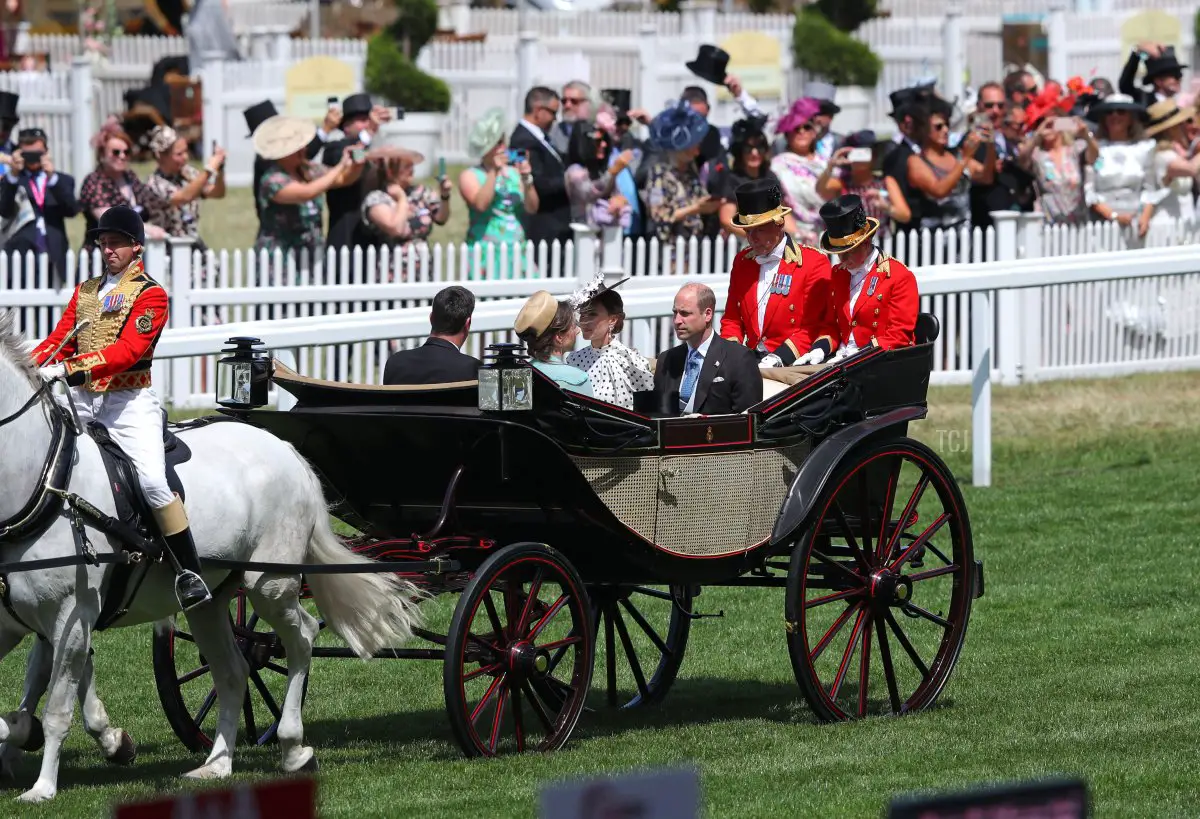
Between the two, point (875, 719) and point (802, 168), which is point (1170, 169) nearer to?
point (802, 168)

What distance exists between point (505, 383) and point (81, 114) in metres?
21.3

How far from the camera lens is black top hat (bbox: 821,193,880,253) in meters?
9.79

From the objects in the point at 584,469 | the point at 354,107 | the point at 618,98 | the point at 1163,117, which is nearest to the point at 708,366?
the point at 584,469

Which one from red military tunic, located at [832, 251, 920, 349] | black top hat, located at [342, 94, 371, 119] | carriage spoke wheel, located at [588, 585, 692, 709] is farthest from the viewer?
black top hat, located at [342, 94, 371, 119]

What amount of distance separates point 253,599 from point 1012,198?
1147 centimetres

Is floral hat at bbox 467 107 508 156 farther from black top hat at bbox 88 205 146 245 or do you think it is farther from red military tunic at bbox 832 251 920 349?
black top hat at bbox 88 205 146 245

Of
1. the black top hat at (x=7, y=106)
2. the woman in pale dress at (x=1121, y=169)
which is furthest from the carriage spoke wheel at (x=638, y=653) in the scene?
the woman in pale dress at (x=1121, y=169)

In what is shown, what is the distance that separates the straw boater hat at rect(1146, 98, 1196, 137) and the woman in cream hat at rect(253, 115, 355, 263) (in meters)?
7.24

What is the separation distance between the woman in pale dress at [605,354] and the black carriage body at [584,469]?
0.53 m

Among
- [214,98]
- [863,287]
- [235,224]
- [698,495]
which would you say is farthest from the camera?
[214,98]

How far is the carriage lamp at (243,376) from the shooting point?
8289 millimetres

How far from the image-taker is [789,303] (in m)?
10.1

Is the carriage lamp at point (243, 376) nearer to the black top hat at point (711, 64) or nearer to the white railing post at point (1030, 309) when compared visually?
the white railing post at point (1030, 309)

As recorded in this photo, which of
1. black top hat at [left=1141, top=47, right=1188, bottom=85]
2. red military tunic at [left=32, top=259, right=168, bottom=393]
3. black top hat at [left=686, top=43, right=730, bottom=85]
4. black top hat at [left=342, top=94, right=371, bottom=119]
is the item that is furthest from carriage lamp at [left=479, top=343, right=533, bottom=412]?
black top hat at [left=1141, top=47, right=1188, bottom=85]
